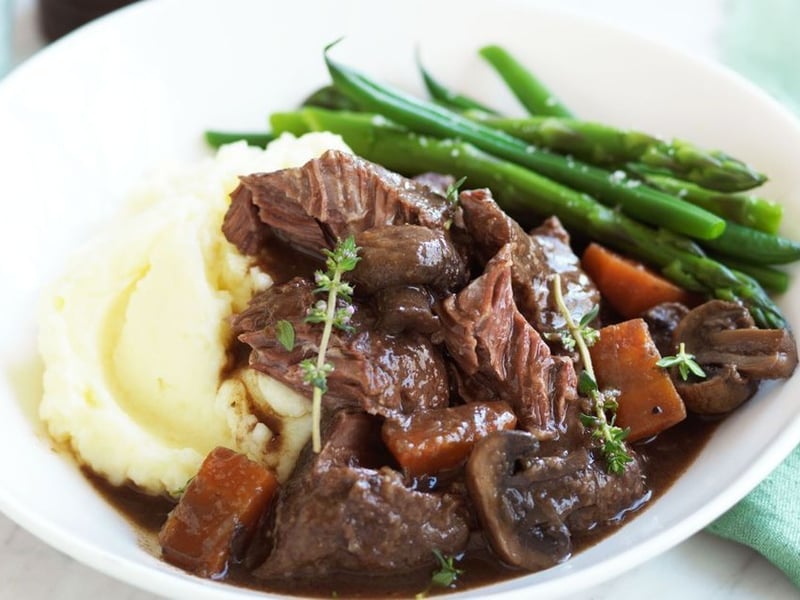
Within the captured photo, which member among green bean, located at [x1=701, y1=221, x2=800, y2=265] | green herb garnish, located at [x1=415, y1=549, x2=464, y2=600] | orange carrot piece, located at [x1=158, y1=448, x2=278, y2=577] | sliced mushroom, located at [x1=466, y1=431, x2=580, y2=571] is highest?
green bean, located at [x1=701, y1=221, x2=800, y2=265]

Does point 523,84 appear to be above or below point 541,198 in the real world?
above

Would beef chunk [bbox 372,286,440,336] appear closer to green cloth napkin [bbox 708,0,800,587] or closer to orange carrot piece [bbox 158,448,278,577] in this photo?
orange carrot piece [bbox 158,448,278,577]

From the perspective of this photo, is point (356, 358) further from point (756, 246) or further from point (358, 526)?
point (756, 246)

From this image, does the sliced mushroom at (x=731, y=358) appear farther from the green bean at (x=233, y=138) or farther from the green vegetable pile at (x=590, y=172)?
the green bean at (x=233, y=138)

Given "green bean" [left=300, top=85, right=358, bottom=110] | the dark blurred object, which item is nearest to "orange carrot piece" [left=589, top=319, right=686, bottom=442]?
"green bean" [left=300, top=85, right=358, bottom=110]

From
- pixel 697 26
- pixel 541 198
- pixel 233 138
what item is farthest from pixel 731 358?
pixel 697 26

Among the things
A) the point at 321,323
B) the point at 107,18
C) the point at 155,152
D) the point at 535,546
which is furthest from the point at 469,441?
the point at 107,18

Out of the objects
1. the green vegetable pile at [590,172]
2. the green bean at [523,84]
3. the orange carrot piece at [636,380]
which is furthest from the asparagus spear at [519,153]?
the orange carrot piece at [636,380]
